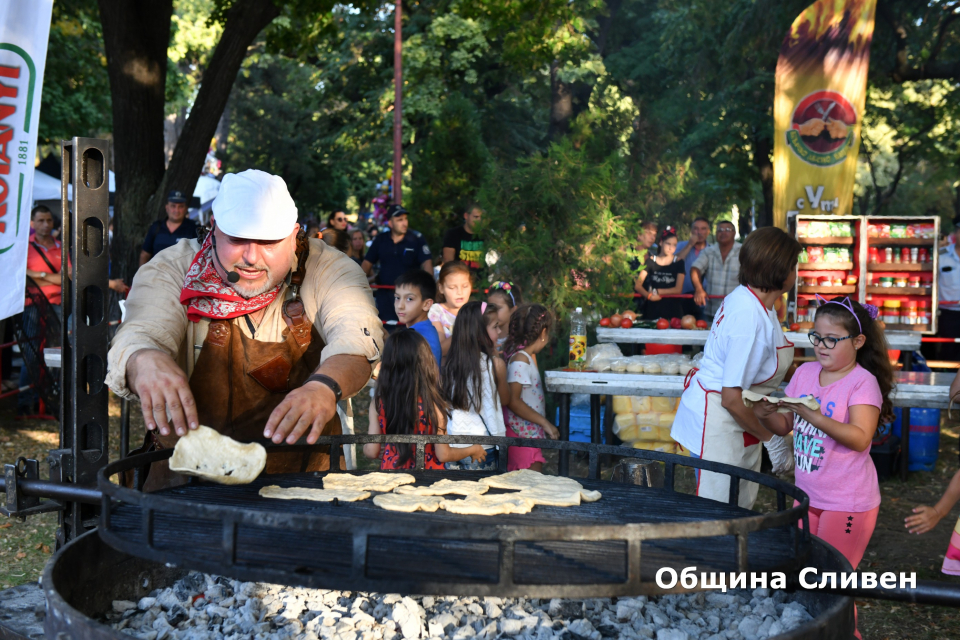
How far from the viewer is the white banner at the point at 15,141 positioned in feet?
12.0

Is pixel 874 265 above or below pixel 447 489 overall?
above

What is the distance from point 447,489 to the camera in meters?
2.68

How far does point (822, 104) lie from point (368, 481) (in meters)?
10.5

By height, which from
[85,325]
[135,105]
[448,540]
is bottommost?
[448,540]

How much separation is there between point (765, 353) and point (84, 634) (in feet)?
9.06

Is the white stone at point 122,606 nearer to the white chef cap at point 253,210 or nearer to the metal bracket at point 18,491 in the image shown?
the metal bracket at point 18,491

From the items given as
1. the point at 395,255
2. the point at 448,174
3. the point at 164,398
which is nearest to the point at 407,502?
the point at 164,398

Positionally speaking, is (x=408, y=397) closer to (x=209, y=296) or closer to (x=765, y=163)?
(x=209, y=296)

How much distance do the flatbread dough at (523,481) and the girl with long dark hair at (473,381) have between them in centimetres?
154

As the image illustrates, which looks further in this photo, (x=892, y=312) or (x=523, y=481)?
(x=892, y=312)

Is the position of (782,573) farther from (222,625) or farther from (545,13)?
(545,13)

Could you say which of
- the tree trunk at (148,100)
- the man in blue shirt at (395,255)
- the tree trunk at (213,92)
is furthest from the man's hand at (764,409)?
the tree trunk at (148,100)

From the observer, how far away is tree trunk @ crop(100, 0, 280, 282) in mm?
8852

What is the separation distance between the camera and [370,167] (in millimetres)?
28031
